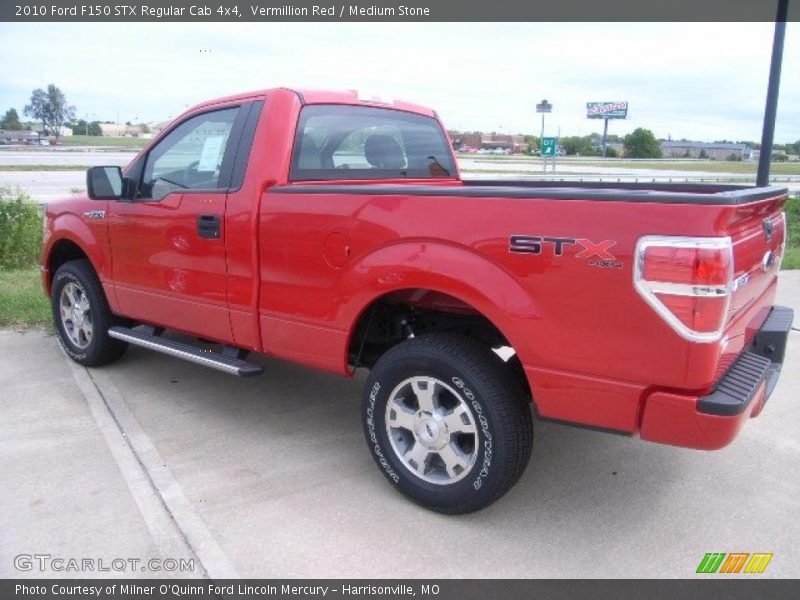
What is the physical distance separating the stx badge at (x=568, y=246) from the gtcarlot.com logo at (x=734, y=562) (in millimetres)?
1363

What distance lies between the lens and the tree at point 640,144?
73750 millimetres

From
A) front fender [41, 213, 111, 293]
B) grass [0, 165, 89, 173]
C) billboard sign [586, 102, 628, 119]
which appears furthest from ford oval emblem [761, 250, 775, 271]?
billboard sign [586, 102, 628, 119]

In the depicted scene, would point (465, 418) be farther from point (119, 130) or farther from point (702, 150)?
point (119, 130)

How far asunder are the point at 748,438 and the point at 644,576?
1.72 m

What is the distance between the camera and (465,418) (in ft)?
10.1

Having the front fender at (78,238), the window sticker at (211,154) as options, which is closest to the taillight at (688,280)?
the window sticker at (211,154)

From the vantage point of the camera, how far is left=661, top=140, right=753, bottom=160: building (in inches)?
3506

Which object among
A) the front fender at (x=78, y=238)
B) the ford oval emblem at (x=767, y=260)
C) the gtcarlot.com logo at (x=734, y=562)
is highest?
the ford oval emblem at (x=767, y=260)

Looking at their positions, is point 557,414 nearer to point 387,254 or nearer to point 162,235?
point 387,254

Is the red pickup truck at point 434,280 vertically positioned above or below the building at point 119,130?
below

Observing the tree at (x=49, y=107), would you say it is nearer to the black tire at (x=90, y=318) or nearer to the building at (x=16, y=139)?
the building at (x=16, y=139)

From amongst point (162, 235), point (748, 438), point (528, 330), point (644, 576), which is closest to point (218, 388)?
point (162, 235)

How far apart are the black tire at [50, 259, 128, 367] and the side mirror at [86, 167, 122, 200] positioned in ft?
2.50

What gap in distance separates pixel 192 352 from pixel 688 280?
2.89 meters
